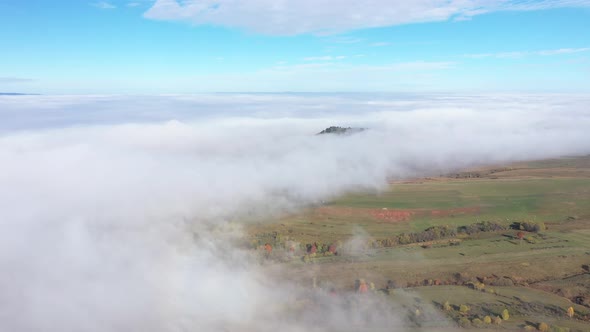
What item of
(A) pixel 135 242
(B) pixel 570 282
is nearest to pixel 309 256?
(A) pixel 135 242

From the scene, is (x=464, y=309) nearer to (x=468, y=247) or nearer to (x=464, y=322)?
(x=464, y=322)

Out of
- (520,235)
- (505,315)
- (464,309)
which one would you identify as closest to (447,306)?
(464,309)

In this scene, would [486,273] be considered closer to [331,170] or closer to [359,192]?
[359,192]

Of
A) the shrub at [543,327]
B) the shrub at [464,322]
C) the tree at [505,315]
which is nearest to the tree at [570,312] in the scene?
the shrub at [543,327]

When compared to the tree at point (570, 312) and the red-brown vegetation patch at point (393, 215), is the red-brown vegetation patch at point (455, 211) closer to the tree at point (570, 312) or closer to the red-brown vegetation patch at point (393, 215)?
the red-brown vegetation patch at point (393, 215)

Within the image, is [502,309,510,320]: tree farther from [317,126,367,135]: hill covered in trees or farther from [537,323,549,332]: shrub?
[317,126,367,135]: hill covered in trees

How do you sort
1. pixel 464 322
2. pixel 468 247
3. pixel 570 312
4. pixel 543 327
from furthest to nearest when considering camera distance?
pixel 468 247, pixel 570 312, pixel 464 322, pixel 543 327

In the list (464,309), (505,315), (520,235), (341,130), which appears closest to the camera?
(505,315)

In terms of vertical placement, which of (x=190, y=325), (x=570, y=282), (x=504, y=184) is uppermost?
(x=504, y=184)

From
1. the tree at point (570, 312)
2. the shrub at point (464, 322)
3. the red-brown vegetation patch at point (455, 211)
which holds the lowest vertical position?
the shrub at point (464, 322)
